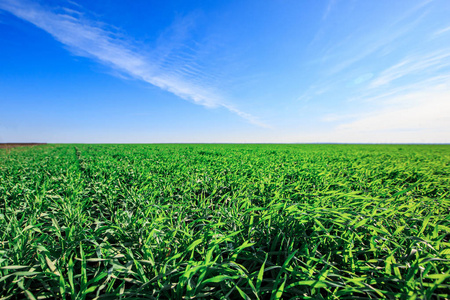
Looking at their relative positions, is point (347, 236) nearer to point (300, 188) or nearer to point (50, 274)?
point (300, 188)

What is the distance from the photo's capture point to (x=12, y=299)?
1.39 meters

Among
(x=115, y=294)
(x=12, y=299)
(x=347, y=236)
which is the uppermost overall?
(x=347, y=236)

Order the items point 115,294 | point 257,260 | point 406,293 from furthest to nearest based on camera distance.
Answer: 1. point 257,260
2. point 115,294
3. point 406,293

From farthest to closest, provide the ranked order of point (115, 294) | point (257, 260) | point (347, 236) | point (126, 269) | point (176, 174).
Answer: point (176, 174)
point (347, 236)
point (257, 260)
point (126, 269)
point (115, 294)

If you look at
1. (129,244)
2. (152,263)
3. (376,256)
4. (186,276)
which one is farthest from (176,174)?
(376,256)

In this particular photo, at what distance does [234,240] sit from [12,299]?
1773 millimetres

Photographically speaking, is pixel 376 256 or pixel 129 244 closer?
pixel 376 256

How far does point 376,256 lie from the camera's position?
1.56 m

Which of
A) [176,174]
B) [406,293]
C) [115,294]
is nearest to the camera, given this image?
[406,293]

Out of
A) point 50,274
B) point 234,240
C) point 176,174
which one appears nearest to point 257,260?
point 234,240

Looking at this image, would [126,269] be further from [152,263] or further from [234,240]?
[234,240]

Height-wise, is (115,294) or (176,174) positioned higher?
(176,174)

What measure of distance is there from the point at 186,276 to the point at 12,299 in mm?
1413

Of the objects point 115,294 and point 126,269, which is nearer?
point 115,294
